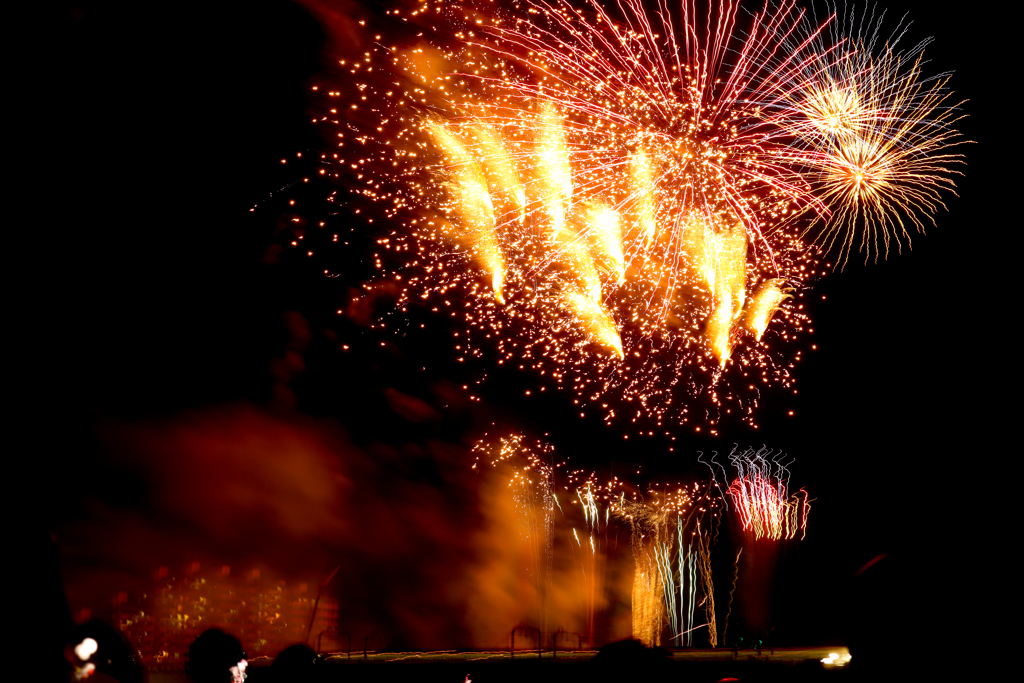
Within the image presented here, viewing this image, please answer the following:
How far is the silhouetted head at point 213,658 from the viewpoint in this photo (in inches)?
168

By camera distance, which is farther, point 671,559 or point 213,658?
point 671,559

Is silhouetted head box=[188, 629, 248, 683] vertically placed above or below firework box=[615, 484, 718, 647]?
below

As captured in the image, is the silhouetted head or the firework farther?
the firework

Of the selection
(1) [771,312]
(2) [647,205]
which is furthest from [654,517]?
(2) [647,205]

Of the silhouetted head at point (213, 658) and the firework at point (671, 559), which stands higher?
the firework at point (671, 559)

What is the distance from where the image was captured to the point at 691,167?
1045 cm

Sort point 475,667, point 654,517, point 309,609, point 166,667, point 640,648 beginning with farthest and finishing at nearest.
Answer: point 654,517 < point 309,609 < point 166,667 < point 475,667 < point 640,648

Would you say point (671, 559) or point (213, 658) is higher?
point (671, 559)

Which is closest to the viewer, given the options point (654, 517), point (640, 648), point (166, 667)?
point (640, 648)

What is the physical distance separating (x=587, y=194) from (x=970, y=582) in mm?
9286

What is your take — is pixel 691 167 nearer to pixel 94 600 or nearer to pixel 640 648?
pixel 640 648

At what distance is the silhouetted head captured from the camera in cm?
427

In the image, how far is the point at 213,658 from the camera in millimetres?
4281

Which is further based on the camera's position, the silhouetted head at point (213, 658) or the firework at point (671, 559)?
the firework at point (671, 559)
